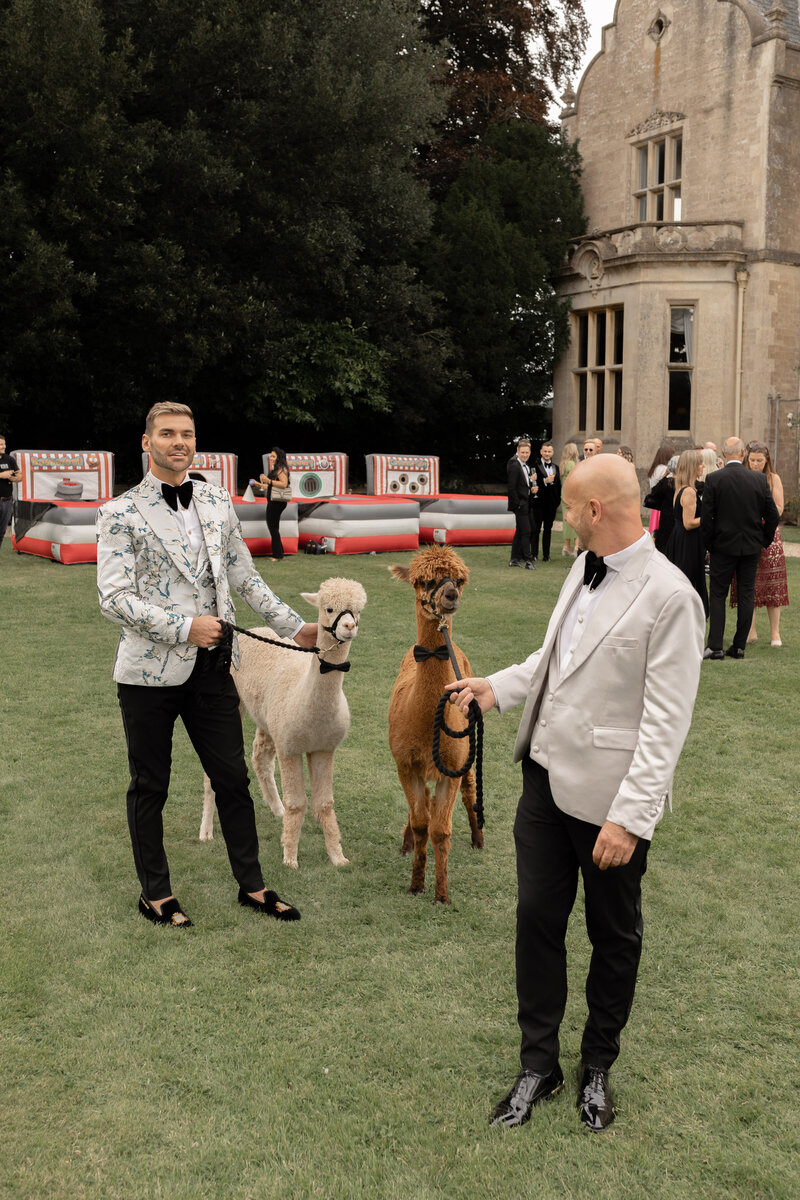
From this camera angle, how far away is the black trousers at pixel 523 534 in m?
16.0

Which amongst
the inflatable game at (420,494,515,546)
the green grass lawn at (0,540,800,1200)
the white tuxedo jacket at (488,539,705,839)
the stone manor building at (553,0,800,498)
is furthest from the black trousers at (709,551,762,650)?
the stone manor building at (553,0,800,498)

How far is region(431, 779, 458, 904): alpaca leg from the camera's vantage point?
4.67 metres

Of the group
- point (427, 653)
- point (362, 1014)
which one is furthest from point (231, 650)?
point (362, 1014)

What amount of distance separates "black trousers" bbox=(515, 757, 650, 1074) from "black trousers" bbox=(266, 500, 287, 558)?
1358cm

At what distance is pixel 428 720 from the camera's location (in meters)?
4.65

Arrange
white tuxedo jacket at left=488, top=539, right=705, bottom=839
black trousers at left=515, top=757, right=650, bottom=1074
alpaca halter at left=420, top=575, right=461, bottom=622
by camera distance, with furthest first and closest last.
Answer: alpaca halter at left=420, top=575, right=461, bottom=622 → black trousers at left=515, top=757, right=650, bottom=1074 → white tuxedo jacket at left=488, top=539, right=705, bottom=839

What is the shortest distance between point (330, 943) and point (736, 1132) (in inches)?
71.5

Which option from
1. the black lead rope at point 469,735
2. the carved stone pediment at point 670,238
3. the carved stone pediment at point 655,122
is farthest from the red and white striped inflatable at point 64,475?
the carved stone pediment at point 655,122

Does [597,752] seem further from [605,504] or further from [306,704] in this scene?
[306,704]

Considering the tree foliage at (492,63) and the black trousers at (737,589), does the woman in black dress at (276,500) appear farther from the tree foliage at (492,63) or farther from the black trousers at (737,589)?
the tree foliage at (492,63)

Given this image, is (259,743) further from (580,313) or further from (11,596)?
(580,313)

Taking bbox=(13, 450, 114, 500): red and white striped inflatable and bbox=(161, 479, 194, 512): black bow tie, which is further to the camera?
bbox=(13, 450, 114, 500): red and white striped inflatable

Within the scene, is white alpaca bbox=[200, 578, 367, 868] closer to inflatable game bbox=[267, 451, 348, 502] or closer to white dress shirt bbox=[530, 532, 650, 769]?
white dress shirt bbox=[530, 532, 650, 769]

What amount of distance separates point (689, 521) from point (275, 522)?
26.7 ft
